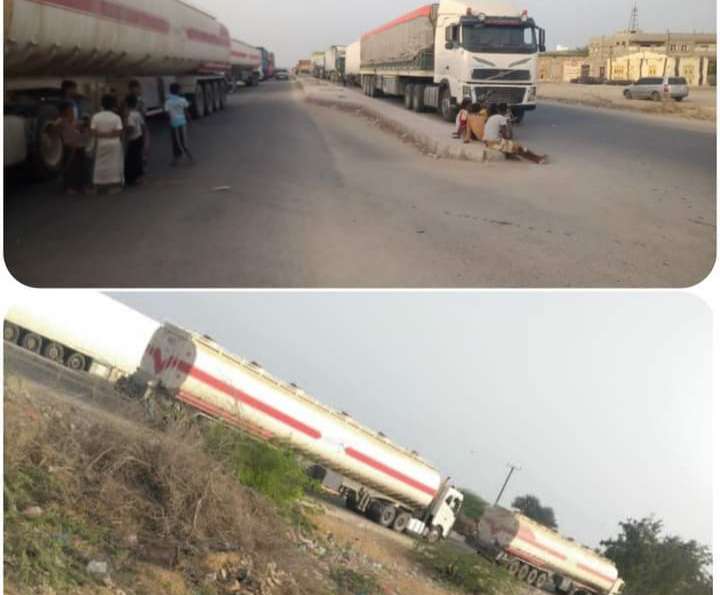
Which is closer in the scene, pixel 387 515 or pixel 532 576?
pixel 387 515

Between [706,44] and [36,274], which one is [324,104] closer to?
[706,44]

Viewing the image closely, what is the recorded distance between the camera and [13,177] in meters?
10.8

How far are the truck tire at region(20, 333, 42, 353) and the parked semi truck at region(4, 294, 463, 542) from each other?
0.01m

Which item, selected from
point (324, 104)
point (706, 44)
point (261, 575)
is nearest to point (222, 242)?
point (261, 575)

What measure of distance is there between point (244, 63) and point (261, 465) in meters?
27.4

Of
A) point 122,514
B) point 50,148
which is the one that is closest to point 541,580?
point 122,514

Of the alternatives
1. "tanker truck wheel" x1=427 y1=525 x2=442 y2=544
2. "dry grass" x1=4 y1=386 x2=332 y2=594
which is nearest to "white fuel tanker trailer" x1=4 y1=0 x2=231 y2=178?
"dry grass" x1=4 y1=386 x2=332 y2=594

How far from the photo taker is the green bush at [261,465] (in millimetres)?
10094

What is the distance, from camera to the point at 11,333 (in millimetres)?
11758

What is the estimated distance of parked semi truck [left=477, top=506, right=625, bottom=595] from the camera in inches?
675

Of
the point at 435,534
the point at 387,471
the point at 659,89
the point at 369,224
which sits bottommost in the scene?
the point at 435,534

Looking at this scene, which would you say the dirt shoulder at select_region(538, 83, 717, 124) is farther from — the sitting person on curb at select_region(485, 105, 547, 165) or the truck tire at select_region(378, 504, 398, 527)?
the truck tire at select_region(378, 504, 398, 527)

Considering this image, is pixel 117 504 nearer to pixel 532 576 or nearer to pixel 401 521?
pixel 401 521

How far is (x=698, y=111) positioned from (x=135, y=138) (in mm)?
22947
